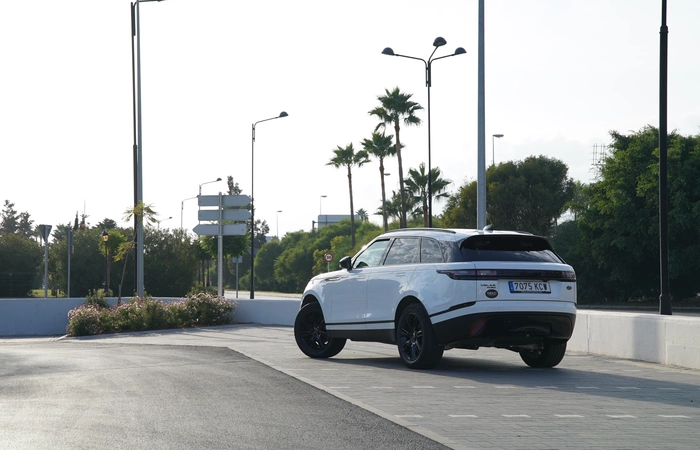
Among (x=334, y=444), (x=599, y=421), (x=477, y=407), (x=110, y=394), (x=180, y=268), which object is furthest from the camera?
(x=180, y=268)

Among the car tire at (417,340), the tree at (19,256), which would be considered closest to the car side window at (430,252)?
the car tire at (417,340)

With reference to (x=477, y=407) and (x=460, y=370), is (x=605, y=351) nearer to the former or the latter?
Answer: (x=460, y=370)

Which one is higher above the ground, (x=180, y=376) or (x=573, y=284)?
→ (x=573, y=284)

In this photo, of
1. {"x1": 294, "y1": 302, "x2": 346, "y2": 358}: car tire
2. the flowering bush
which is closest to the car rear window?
{"x1": 294, "y1": 302, "x2": 346, "y2": 358}: car tire

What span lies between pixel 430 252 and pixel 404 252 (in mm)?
640

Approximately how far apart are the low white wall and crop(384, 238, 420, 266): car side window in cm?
379

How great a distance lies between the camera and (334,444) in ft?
21.5

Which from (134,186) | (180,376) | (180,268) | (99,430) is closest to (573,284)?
(180,376)

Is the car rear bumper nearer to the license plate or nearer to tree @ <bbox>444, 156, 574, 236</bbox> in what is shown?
the license plate

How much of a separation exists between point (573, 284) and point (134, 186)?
24.0 meters

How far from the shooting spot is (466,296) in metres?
11.2

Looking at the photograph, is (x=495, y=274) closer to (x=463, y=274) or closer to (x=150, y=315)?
(x=463, y=274)

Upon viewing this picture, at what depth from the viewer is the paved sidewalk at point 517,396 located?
23.0 ft

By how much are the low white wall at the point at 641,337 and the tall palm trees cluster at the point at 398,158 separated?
3726cm
